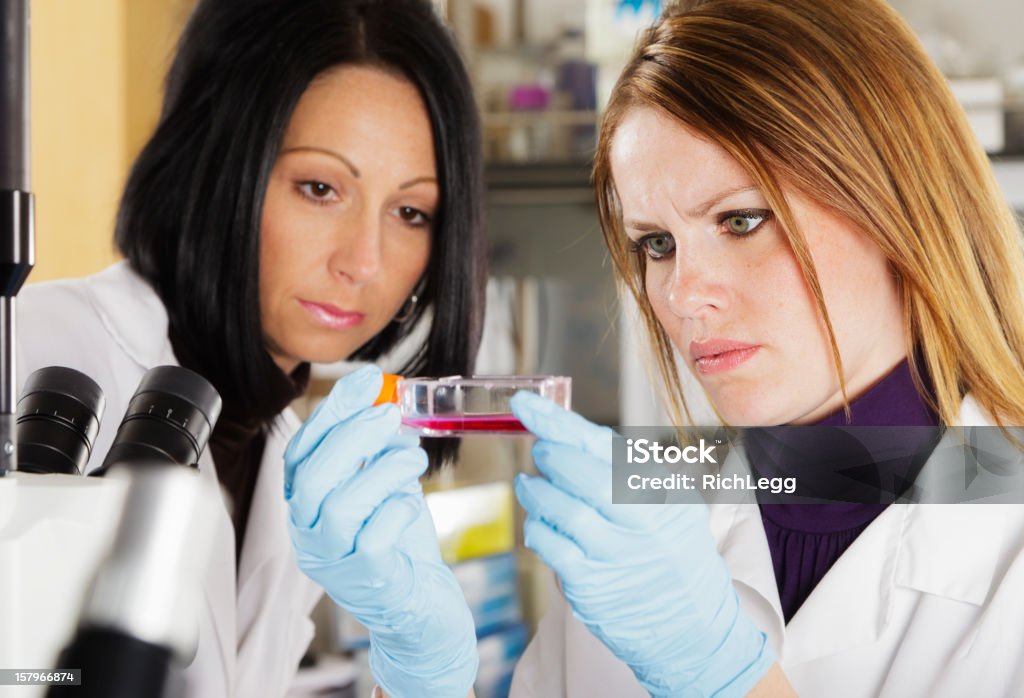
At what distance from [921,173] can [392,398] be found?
55cm

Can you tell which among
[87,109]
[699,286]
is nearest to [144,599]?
[699,286]

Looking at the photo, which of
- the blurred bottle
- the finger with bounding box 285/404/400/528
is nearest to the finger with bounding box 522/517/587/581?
the finger with bounding box 285/404/400/528

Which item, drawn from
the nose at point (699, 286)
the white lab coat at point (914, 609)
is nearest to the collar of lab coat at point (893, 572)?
the white lab coat at point (914, 609)

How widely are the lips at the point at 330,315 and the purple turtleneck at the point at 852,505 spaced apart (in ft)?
1.90

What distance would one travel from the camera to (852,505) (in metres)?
1.00

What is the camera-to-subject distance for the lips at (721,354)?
3.15 ft

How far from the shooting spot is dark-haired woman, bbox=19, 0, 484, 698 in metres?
1.17

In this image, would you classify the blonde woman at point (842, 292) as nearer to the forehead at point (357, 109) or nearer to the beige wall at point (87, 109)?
the forehead at point (357, 109)

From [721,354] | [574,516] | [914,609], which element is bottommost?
[914,609]

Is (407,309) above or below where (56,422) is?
above

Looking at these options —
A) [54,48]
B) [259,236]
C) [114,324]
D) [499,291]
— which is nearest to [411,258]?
[259,236]

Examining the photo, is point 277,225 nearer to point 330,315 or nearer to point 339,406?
point 330,315

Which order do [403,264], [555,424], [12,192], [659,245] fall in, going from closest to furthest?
[12,192], [555,424], [659,245], [403,264]

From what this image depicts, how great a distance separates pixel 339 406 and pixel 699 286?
1.28ft
